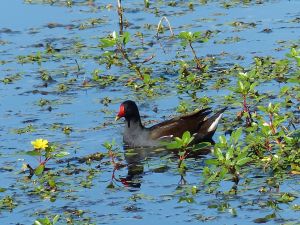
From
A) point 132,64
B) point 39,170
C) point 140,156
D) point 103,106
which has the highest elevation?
point 132,64

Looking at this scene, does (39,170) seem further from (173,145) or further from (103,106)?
(103,106)

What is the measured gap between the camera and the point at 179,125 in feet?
44.8

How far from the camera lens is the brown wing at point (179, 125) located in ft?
44.5

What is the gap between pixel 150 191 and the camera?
11.4m

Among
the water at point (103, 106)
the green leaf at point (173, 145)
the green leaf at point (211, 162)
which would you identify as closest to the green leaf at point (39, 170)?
the water at point (103, 106)

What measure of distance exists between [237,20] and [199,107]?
434 cm

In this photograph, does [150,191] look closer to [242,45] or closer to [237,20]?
[242,45]

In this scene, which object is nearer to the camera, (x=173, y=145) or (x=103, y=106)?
(x=173, y=145)

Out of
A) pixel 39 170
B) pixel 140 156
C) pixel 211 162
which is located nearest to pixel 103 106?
pixel 140 156

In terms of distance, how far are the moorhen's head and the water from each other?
301 millimetres

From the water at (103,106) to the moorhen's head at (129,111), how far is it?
30 cm

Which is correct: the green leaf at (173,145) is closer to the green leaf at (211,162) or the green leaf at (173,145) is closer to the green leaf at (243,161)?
the green leaf at (211,162)

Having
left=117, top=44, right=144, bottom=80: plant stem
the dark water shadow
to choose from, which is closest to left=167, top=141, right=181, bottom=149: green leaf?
the dark water shadow

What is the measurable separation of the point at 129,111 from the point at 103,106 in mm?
974
